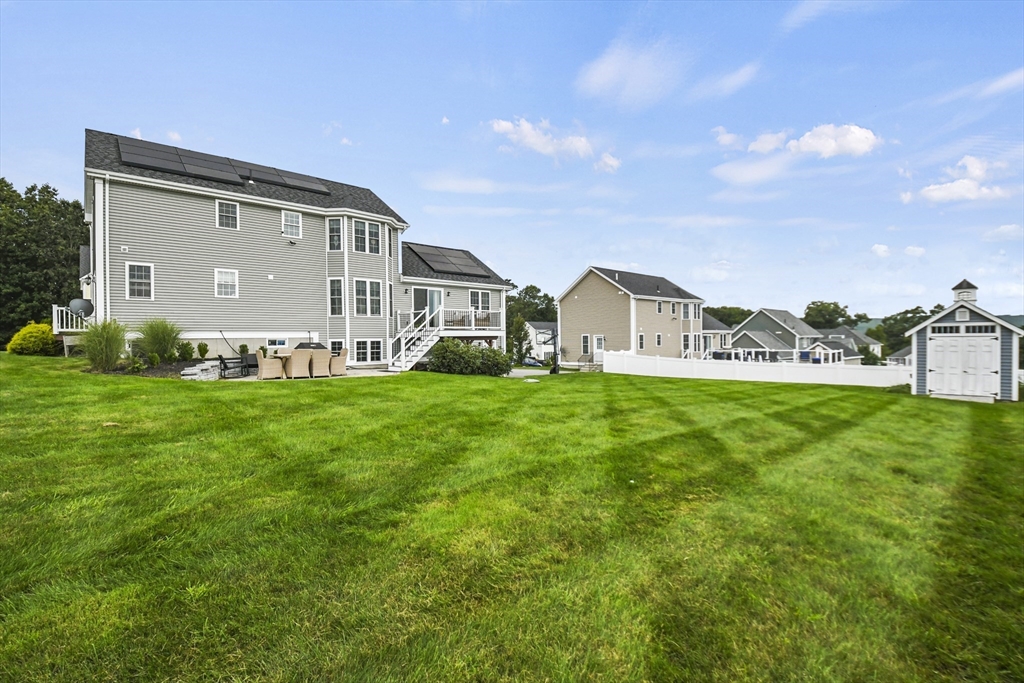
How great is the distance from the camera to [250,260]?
57.1 feet

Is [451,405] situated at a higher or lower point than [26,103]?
lower

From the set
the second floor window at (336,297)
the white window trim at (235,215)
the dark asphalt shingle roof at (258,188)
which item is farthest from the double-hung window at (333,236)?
the white window trim at (235,215)

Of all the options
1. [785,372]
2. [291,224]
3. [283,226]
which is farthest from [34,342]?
[785,372]

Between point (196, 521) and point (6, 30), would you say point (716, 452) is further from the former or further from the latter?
point (6, 30)

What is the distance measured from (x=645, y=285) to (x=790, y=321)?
1942cm

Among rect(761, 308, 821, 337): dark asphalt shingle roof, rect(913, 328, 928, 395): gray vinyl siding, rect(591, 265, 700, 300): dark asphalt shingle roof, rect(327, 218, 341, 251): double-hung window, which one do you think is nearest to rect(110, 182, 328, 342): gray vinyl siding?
rect(327, 218, 341, 251): double-hung window

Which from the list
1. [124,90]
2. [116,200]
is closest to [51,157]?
[124,90]

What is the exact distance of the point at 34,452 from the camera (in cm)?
456

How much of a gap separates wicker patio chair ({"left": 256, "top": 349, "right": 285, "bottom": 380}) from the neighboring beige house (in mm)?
21805

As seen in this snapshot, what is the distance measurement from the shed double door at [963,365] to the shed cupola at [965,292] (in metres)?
1.45

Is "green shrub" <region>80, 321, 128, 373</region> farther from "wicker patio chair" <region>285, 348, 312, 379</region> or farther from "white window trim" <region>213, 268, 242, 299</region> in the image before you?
"white window trim" <region>213, 268, 242, 299</region>

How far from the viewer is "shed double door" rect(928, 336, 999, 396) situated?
1628 cm

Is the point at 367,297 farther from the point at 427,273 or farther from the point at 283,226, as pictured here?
the point at 283,226

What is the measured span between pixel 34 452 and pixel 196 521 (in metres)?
2.79
